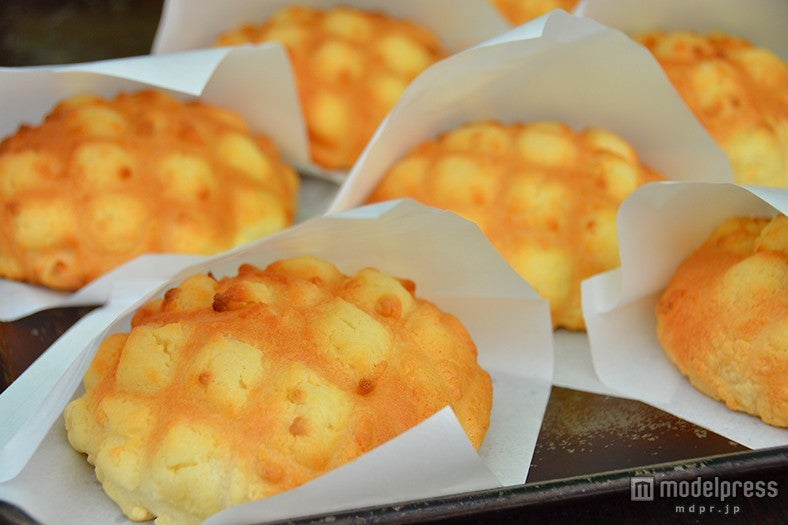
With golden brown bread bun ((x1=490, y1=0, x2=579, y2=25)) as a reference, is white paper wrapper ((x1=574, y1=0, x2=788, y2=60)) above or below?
above

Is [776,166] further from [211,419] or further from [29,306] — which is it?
[29,306]

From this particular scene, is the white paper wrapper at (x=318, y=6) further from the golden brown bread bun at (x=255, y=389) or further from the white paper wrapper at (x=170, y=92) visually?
the golden brown bread bun at (x=255, y=389)

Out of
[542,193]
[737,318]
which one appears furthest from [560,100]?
[737,318]

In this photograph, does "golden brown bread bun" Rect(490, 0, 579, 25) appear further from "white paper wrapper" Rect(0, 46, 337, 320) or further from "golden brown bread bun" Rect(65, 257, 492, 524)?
"golden brown bread bun" Rect(65, 257, 492, 524)

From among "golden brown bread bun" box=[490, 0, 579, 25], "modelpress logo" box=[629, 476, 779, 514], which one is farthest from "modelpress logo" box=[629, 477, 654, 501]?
"golden brown bread bun" box=[490, 0, 579, 25]

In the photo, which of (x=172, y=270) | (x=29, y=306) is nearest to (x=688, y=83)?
(x=172, y=270)

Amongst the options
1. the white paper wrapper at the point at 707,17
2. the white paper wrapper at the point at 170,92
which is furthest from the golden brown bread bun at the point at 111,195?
the white paper wrapper at the point at 707,17

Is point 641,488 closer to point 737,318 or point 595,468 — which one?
point 595,468
